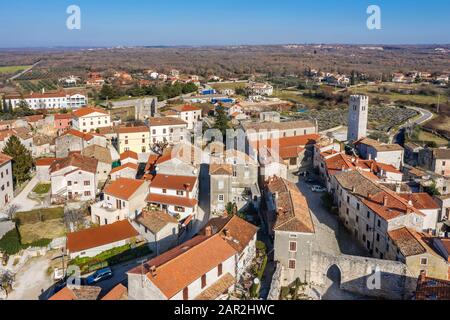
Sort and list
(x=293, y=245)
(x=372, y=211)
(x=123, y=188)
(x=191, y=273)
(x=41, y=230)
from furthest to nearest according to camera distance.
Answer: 1. (x=123, y=188)
2. (x=41, y=230)
3. (x=372, y=211)
4. (x=293, y=245)
5. (x=191, y=273)

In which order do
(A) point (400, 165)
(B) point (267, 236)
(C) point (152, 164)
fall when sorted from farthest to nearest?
(A) point (400, 165) < (C) point (152, 164) < (B) point (267, 236)

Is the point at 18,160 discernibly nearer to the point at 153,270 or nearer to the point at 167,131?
the point at 167,131

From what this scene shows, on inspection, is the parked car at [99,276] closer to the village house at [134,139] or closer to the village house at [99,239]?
the village house at [99,239]

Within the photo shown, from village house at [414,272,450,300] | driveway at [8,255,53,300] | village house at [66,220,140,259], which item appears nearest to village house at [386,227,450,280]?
village house at [414,272,450,300]

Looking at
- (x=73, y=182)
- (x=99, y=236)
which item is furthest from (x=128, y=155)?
(x=99, y=236)

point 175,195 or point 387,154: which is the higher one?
point 387,154

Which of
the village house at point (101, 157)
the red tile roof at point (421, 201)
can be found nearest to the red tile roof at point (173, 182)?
the village house at point (101, 157)

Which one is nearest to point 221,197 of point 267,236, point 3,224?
point 267,236
